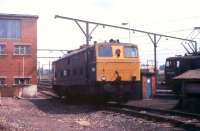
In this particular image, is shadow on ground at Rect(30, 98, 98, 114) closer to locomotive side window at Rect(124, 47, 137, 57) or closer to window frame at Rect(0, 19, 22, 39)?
locomotive side window at Rect(124, 47, 137, 57)

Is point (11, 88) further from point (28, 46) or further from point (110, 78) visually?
point (110, 78)

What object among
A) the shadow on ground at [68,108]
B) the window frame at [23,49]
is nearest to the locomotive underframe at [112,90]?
the shadow on ground at [68,108]

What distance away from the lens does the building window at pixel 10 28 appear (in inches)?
1795

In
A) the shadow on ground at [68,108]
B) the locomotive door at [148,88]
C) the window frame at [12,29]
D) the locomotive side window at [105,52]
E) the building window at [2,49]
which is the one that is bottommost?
the shadow on ground at [68,108]

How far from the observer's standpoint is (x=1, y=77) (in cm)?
4481

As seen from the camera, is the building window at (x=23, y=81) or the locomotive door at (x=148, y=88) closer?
the locomotive door at (x=148, y=88)

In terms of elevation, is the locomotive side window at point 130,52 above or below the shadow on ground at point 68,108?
above

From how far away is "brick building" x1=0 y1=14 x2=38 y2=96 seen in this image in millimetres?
45125

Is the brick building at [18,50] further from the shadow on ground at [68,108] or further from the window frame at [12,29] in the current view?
the shadow on ground at [68,108]

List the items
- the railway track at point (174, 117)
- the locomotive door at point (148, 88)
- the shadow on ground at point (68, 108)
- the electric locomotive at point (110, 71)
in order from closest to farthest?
the railway track at point (174, 117), the shadow on ground at point (68, 108), the electric locomotive at point (110, 71), the locomotive door at point (148, 88)

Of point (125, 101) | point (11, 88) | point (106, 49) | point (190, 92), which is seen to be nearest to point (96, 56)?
point (106, 49)

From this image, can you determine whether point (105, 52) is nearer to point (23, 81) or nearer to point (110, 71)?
point (110, 71)

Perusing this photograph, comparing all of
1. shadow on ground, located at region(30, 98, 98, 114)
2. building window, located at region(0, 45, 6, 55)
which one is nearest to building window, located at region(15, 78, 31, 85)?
building window, located at region(0, 45, 6, 55)

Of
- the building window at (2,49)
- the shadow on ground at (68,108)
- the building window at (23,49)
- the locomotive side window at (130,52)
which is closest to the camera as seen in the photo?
the shadow on ground at (68,108)
